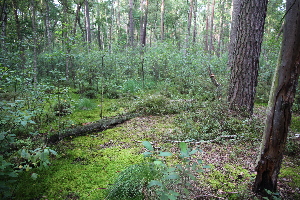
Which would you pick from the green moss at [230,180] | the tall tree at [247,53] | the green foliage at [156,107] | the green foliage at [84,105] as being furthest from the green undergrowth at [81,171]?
the tall tree at [247,53]

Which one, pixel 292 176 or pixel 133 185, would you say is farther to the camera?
pixel 292 176

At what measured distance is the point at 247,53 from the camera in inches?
177

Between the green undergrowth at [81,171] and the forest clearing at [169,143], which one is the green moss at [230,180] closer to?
the forest clearing at [169,143]

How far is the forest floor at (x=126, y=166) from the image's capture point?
2232 millimetres

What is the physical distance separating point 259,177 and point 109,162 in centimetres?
215

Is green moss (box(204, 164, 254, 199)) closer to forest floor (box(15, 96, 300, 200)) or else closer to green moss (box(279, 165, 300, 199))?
forest floor (box(15, 96, 300, 200))

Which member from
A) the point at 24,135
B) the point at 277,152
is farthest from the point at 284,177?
the point at 24,135

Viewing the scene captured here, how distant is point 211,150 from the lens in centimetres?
330

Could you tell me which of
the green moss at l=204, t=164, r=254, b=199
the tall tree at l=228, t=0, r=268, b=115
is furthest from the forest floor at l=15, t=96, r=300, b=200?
the tall tree at l=228, t=0, r=268, b=115

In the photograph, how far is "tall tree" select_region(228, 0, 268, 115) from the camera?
14.3 ft

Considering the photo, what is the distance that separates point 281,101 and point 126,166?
2248mm

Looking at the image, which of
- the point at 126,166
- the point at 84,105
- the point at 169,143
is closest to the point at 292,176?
the point at 169,143

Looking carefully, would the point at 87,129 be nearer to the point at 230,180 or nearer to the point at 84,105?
the point at 84,105

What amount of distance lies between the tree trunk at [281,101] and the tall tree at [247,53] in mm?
2790
